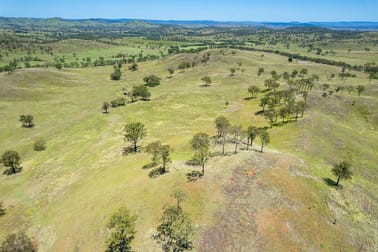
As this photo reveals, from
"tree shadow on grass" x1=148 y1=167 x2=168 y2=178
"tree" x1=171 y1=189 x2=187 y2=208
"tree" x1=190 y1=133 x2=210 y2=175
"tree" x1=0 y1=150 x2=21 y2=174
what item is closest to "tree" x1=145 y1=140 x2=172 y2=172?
"tree shadow on grass" x1=148 y1=167 x2=168 y2=178

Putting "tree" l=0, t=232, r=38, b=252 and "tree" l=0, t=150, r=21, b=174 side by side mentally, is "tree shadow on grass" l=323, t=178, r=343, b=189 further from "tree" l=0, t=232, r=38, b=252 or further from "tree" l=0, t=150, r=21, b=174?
"tree" l=0, t=150, r=21, b=174

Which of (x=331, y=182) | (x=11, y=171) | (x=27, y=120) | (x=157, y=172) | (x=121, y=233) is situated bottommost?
(x=11, y=171)

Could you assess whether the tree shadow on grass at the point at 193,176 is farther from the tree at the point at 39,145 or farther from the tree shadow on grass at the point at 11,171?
the tree at the point at 39,145

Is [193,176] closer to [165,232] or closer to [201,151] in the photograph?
[201,151]

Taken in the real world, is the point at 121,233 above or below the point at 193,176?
below

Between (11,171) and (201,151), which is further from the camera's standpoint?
(11,171)

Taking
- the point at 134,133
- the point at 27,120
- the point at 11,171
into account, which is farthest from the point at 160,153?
the point at 27,120

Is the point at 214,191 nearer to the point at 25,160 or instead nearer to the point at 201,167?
the point at 201,167

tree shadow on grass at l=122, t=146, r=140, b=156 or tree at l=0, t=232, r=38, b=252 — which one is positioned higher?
tree at l=0, t=232, r=38, b=252
